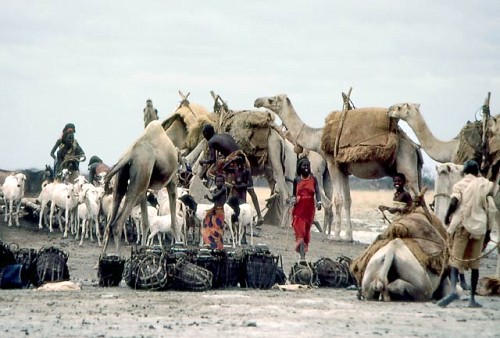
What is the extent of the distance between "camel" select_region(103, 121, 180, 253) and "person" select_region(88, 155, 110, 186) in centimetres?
837

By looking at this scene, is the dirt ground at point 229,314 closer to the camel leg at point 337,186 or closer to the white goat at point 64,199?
the white goat at point 64,199

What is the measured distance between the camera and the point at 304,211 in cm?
2025

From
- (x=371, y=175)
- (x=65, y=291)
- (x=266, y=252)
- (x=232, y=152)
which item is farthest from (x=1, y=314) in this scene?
(x=371, y=175)

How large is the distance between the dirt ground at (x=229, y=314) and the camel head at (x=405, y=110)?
861cm

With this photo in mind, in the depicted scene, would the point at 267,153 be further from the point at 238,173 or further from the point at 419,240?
the point at 419,240

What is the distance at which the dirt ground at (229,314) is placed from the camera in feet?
44.8

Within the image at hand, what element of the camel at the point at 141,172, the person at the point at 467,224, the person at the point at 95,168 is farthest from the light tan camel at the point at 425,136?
the person at the point at 467,224

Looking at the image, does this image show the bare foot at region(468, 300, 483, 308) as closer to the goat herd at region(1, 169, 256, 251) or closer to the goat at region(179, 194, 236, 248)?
the goat at region(179, 194, 236, 248)

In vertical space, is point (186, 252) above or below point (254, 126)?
below

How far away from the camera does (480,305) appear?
16203 mm

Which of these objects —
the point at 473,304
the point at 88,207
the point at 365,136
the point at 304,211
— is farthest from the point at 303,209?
the point at 365,136

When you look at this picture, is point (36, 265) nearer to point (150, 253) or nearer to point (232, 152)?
point (150, 253)

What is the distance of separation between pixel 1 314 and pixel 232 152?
8473mm

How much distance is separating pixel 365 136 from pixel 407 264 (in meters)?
11.8
